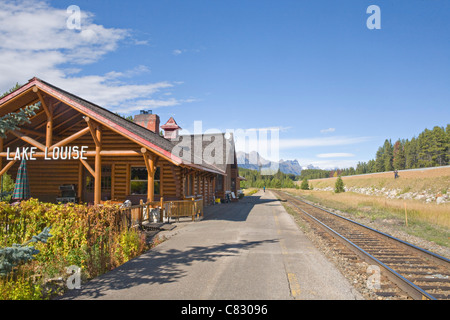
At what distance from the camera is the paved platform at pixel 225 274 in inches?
221

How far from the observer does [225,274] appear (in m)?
6.80

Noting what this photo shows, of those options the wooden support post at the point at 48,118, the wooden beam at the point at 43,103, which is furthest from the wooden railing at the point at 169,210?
the wooden beam at the point at 43,103

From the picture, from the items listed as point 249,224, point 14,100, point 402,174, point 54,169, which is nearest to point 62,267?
point 249,224

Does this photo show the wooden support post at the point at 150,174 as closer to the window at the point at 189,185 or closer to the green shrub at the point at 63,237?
the window at the point at 189,185

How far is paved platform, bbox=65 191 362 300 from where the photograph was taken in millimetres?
5605

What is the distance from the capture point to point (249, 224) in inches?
604

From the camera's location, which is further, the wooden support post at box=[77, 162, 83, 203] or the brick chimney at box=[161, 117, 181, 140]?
the brick chimney at box=[161, 117, 181, 140]

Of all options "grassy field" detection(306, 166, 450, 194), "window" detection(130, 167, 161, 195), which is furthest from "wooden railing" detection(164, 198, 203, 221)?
"grassy field" detection(306, 166, 450, 194)

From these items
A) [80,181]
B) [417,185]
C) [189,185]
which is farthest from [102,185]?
[417,185]

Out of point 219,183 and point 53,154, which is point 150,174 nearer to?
point 53,154

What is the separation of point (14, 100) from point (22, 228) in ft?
30.8

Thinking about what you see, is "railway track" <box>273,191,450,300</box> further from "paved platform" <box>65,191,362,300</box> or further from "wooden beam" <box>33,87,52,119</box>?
"wooden beam" <box>33,87,52,119</box>

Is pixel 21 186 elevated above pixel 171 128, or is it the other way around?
pixel 171 128
